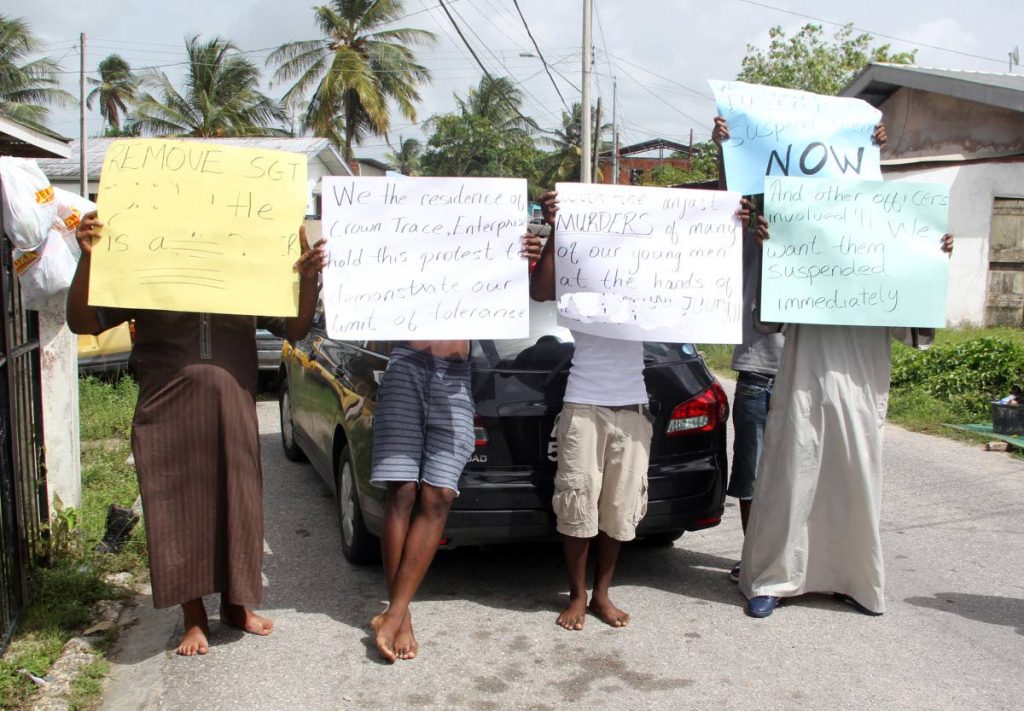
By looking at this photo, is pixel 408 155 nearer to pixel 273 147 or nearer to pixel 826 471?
pixel 273 147

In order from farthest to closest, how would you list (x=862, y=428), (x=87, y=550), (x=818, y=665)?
(x=87, y=550)
(x=862, y=428)
(x=818, y=665)

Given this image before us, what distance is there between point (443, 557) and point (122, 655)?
177 cm

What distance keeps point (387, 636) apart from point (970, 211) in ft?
45.4

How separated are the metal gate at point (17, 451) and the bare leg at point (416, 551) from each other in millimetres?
1572

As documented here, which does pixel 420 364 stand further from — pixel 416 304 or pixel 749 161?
pixel 749 161

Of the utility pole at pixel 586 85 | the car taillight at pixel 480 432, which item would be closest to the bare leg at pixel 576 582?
the car taillight at pixel 480 432

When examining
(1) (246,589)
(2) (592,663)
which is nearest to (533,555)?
(2) (592,663)

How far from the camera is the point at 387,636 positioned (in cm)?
377

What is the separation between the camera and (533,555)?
511 cm

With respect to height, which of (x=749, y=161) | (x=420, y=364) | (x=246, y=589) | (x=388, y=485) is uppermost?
(x=749, y=161)

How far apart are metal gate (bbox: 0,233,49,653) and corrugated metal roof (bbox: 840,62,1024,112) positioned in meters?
13.0

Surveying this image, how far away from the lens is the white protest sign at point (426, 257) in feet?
12.3

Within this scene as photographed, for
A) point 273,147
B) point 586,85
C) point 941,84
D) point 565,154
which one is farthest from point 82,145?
point 565,154

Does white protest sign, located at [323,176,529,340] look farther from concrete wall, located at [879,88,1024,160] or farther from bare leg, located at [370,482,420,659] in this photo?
concrete wall, located at [879,88,1024,160]
